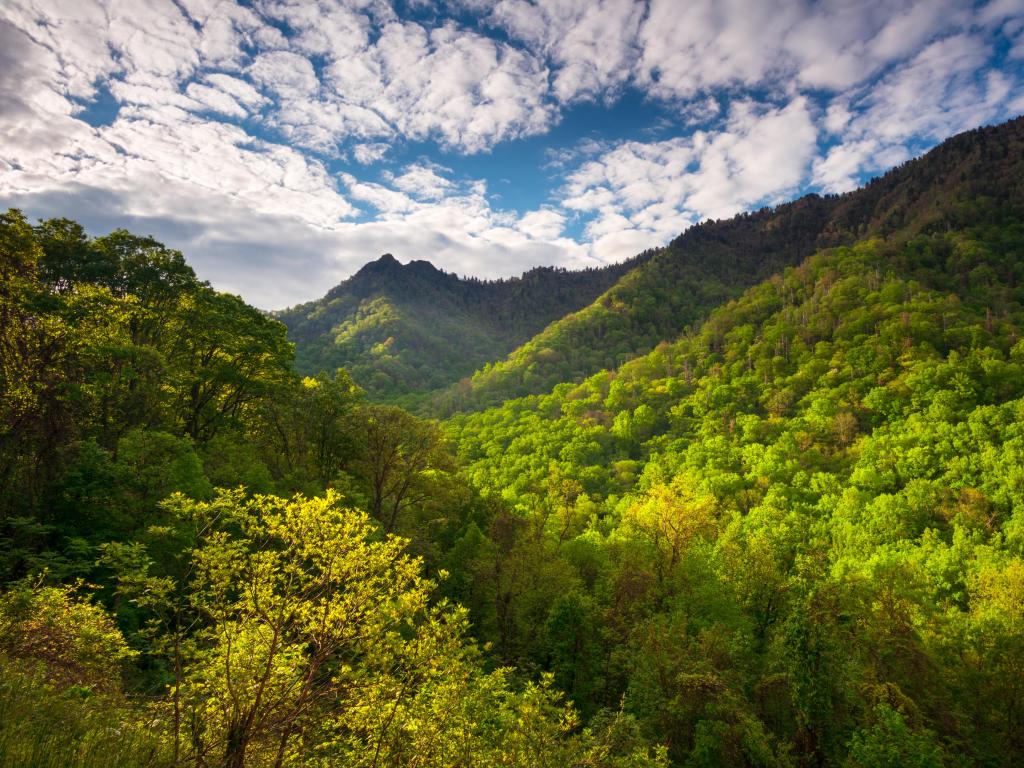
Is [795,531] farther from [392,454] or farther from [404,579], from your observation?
[404,579]

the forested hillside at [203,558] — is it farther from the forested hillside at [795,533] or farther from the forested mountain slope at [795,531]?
the forested hillside at [795,533]

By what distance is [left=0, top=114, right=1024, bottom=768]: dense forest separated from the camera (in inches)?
392

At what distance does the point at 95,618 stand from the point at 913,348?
125 m

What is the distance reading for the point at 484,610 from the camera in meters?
35.9

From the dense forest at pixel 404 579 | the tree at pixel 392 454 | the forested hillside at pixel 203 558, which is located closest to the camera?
the forested hillside at pixel 203 558

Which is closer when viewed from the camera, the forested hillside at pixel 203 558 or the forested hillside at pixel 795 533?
the forested hillside at pixel 203 558

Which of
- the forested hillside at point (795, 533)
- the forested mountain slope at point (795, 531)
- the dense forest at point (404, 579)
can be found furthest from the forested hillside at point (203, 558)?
the forested hillside at point (795, 533)

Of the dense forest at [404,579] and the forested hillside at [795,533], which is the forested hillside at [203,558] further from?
the forested hillside at [795,533]

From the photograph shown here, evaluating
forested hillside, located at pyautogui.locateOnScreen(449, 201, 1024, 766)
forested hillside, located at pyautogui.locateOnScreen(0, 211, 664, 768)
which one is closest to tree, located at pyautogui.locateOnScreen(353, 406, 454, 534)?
forested hillside, located at pyautogui.locateOnScreen(0, 211, 664, 768)

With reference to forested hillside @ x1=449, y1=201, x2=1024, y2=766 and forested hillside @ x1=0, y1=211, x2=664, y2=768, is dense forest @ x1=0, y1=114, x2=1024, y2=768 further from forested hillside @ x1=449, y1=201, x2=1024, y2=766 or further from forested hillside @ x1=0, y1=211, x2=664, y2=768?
forested hillside @ x1=449, y1=201, x2=1024, y2=766

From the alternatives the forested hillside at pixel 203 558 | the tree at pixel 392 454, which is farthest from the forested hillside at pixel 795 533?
the forested hillside at pixel 203 558

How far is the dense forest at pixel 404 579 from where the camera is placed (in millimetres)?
9961

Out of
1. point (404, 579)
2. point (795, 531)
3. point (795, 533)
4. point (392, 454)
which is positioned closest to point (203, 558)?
point (404, 579)

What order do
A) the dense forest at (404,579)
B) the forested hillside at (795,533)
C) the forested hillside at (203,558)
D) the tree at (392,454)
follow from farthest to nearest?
the tree at (392,454)
the forested hillside at (795,533)
the dense forest at (404,579)
the forested hillside at (203,558)
